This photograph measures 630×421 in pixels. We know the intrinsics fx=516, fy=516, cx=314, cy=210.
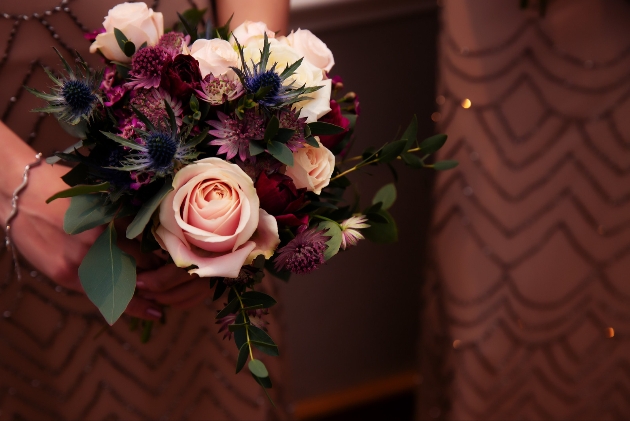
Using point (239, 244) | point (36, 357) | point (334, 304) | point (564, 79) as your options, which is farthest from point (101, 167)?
point (334, 304)

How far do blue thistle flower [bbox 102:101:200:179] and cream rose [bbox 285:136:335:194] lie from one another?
0.29ft

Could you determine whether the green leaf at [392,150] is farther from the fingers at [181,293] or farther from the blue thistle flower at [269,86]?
the fingers at [181,293]

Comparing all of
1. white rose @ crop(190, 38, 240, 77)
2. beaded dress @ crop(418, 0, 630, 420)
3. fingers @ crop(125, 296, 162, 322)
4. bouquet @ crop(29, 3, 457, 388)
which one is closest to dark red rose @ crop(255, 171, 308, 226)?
bouquet @ crop(29, 3, 457, 388)

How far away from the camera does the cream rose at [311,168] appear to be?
461 mm

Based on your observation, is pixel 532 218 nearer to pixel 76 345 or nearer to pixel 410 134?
pixel 410 134

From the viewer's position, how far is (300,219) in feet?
1.56

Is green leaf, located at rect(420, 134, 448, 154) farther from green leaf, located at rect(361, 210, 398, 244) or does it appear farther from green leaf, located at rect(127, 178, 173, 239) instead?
green leaf, located at rect(127, 178, 173, 239)

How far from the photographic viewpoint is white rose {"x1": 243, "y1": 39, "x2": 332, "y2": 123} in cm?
47

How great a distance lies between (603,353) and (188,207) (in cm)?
92

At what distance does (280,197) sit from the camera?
451mm

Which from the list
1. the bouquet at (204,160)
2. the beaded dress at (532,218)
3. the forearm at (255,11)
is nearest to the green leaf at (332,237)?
the bouquet at (204,160)

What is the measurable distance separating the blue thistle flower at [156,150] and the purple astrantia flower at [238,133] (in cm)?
3

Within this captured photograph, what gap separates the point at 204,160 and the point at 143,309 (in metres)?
0.29

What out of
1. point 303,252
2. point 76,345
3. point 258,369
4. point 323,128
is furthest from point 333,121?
point 76,345
